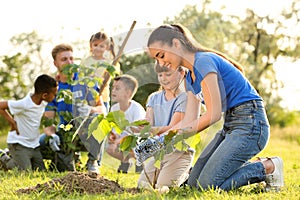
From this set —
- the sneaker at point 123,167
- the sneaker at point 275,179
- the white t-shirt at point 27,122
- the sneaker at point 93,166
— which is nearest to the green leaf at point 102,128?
the sneaker at point 275,179

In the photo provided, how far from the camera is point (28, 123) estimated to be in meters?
5.72

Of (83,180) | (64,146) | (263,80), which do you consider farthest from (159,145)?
(263,80)

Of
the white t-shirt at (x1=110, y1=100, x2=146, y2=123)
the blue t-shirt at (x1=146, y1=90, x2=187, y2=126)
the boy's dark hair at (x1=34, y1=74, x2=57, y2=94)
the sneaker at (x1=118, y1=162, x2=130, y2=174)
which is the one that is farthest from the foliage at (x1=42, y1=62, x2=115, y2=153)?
the blue t-shirt at (x1=146, y1=90, x2=187, y2=126)

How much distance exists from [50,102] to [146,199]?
9.78 feet

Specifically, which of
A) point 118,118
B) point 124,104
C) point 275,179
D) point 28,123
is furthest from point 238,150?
point 28,123

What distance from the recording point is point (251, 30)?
805 inches

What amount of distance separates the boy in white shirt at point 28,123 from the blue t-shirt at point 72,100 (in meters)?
0.12

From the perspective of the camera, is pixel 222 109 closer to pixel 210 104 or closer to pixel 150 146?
pixel 210 104

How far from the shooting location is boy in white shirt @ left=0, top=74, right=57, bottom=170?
557 centimetres

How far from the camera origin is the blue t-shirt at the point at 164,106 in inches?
156

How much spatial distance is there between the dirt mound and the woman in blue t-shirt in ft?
2.01

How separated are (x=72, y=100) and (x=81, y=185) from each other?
1837mm

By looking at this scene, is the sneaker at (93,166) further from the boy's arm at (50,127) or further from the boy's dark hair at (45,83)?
the boy's dark hair at (45,83)

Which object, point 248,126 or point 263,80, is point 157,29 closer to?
point 248,126
